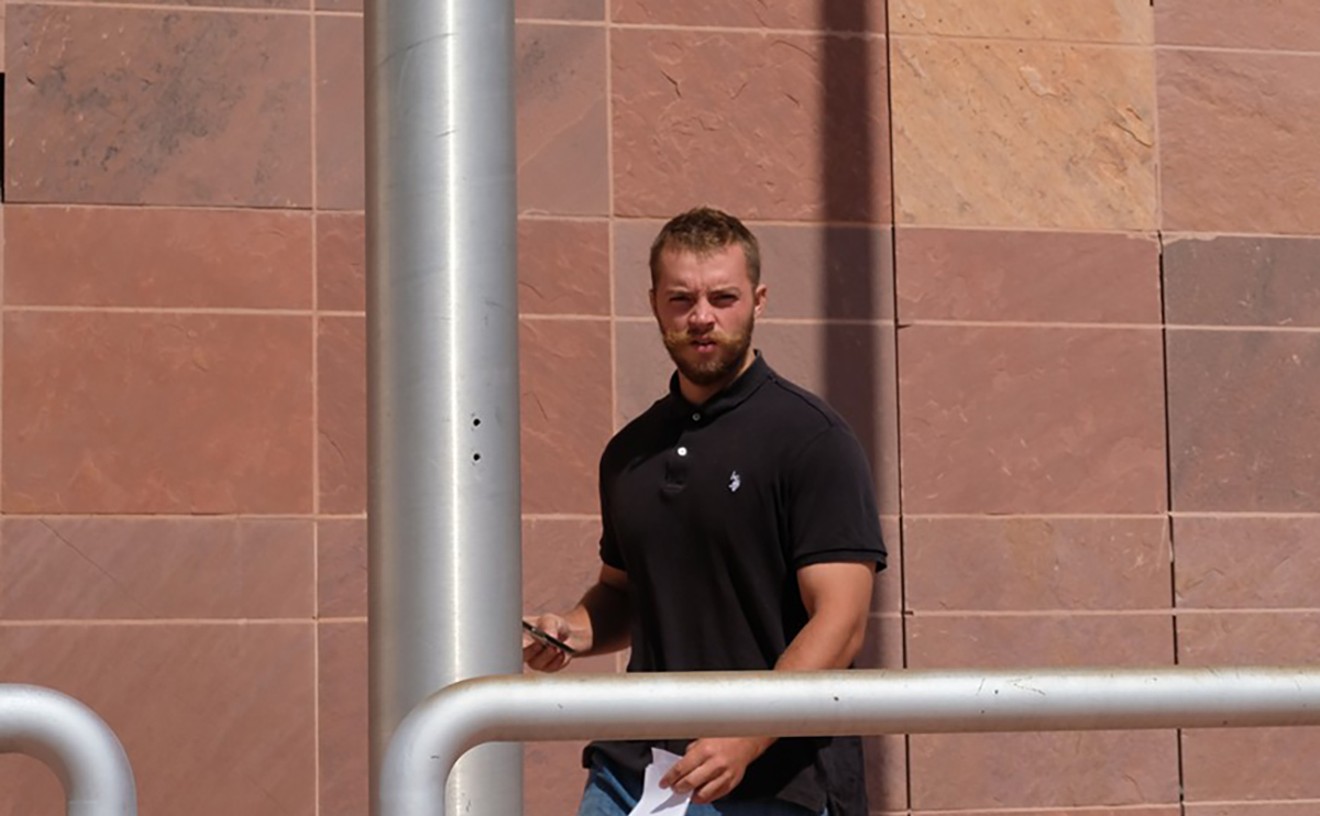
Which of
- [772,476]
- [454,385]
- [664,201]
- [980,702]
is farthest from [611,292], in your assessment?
[980,702]

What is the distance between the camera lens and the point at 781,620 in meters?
3.86

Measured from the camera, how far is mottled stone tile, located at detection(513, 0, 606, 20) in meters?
6.46

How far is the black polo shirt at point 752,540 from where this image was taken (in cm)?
380

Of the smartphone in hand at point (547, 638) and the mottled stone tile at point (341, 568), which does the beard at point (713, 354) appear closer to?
the smartphone in hand at point (547, 638)

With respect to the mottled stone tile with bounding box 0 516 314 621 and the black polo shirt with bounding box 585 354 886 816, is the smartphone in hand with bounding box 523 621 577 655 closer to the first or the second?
the black polo shirt with bounding box 585 354 886 816

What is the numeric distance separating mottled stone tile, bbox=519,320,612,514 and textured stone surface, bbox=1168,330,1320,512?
1.73m

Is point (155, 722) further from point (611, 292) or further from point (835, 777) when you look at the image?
point (835, 777)

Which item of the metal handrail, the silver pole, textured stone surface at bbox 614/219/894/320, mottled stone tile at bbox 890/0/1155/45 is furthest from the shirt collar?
mottled stone tile at bbox 890/0/1155/45

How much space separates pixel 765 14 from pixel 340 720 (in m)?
2.36

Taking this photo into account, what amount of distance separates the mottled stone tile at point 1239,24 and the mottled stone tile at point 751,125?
0.93 meters

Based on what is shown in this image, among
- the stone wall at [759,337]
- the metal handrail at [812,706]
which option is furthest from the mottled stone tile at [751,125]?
the metal handrail at [812,706]

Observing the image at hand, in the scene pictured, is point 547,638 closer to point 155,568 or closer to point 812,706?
point 812,706

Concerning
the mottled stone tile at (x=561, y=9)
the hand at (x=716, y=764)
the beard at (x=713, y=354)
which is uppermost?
the mottled stone tile at (x=561, y=9)

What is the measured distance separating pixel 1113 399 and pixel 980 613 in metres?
0.76
